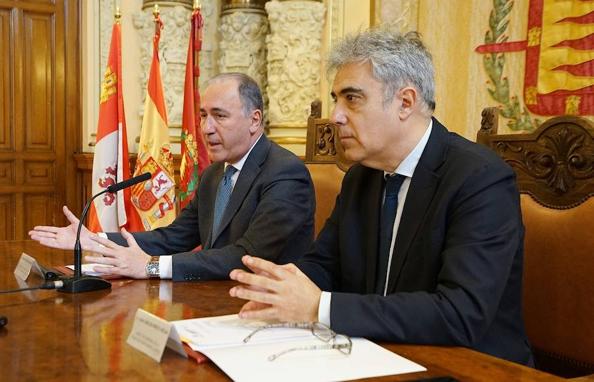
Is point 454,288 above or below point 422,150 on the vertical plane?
below

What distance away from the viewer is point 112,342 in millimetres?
1310

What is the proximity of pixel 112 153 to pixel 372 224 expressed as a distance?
3.06 metres

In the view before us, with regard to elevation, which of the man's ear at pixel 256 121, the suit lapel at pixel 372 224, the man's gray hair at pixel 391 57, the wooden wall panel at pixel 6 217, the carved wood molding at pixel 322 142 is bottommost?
the wooden wall panel at pixel 6 217

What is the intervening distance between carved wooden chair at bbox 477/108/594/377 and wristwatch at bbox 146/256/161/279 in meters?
1.05

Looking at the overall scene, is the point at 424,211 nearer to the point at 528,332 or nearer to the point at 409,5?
the point at 528,332

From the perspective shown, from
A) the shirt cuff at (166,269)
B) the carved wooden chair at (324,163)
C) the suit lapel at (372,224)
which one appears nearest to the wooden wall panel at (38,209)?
the carved wooden chair at (324,163)

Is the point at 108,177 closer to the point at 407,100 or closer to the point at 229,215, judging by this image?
the point at 229,215

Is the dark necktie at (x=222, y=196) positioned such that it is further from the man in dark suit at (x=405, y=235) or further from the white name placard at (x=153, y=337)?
the white name placard at (x=153, y=337)

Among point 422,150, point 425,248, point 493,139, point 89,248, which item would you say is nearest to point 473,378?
point 425,248

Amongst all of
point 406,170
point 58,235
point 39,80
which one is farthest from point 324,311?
point 39,80

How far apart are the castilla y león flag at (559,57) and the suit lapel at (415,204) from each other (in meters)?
1.55

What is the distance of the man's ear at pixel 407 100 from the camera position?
169 cm

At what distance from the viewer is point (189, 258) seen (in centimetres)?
205

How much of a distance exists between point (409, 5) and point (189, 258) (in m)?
2.32
